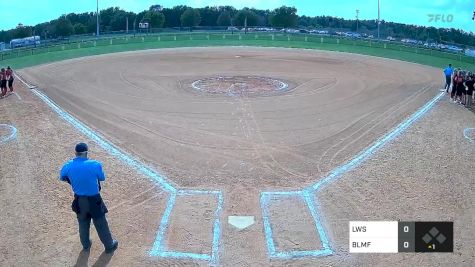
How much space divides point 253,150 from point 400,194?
5319 mm

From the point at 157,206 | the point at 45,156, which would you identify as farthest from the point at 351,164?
the point at 45,156

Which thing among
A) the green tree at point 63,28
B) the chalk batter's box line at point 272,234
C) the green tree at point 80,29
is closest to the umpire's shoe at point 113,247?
the chalk batter's box line at point 272,234

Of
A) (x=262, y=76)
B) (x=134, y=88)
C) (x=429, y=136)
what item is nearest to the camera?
(x=429, y=136)

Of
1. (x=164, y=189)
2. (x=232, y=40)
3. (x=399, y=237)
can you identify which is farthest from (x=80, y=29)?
(x=399, y=237)

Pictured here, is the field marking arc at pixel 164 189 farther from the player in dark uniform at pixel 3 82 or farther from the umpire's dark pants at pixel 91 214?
the player in dark uniform at pixel 3 82

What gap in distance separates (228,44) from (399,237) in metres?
46.6

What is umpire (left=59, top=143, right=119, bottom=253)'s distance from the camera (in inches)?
324

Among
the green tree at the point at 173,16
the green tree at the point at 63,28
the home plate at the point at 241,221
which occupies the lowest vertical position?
the home plate at the point at 241,221

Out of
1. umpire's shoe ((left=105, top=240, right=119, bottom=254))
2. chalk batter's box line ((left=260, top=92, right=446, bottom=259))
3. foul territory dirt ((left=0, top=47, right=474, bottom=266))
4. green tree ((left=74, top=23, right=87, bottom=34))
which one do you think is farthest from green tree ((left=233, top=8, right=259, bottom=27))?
umpire's shoe ((left=105, top=240, right=119, bottom=254))

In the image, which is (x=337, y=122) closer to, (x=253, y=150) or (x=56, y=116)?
(x=253, y=150)

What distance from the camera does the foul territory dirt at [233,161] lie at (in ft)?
30.1

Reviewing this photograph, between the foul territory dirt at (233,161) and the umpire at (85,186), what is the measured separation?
750mm

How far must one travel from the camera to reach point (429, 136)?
647 inches

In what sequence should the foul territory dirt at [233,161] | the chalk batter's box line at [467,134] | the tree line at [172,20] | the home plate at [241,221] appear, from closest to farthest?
Answer: 1. the foul territory dirt at [233,161]
2. the home plate at [241,221]
3. the chalk batter's box line at [467,134]
4. the tree line at [172,20]
